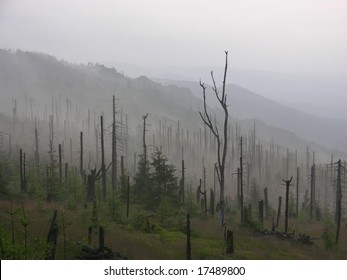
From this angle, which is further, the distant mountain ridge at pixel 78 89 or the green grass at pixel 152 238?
the distant mountain ridge at pixel 78 89

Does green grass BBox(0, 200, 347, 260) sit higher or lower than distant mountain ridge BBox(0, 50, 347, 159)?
lower

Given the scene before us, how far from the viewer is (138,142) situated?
387ft

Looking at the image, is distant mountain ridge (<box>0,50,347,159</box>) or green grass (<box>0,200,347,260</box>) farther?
distant mountain ridge (<box>0,50,347,159</box>)

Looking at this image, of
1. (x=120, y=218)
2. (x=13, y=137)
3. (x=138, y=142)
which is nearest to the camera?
(x=120, y=218)

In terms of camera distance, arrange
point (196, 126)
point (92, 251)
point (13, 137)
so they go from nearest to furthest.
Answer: point (92, 251), point (13, 137), point (196, 126)

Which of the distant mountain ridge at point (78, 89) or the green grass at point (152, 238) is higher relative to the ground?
the distant mountain ridge at point (78, 89)

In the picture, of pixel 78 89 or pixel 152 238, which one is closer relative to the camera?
pixel 152 238

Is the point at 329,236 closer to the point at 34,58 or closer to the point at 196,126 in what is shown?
the point at 196,126

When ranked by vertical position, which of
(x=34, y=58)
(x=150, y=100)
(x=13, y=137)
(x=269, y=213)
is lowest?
(x=269, y=213)

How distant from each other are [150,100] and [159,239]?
166 m

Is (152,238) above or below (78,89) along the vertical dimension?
below
